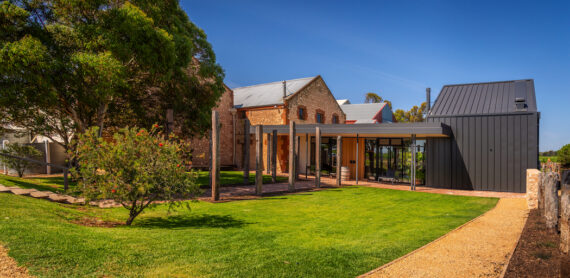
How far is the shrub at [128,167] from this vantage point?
6371 millimetres

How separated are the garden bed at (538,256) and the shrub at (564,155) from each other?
22679 millimetres

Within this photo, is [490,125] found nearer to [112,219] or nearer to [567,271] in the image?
[567,271]

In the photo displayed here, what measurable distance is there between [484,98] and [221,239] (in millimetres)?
15930

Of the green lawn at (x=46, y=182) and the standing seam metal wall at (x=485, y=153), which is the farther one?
the standing seam metal wall at (x=485, y=153)

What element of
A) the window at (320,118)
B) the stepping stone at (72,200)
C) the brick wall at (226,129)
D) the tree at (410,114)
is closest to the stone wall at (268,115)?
the brick wall at (226,129)

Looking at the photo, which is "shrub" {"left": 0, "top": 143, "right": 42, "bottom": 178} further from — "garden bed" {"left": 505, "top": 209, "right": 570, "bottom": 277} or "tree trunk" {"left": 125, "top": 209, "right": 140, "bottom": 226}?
"garden bed" {"left": 505, "top": 209, "right": 570, "bottom": 277}

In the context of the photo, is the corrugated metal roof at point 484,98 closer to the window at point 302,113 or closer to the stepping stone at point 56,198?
the window at point 302,113

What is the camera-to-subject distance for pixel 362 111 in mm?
48781

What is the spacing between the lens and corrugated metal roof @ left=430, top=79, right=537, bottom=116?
15.3 m

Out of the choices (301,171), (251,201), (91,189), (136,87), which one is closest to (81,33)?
(136,87)

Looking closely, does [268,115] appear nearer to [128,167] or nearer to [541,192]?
[541,192]

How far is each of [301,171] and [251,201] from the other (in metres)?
12.6

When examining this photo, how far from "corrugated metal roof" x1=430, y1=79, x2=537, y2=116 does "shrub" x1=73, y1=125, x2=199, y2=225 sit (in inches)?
561

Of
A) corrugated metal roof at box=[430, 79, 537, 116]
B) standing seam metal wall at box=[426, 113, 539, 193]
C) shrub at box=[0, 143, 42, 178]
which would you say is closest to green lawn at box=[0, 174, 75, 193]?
shrub at box=[0, 143, 42, 178]
